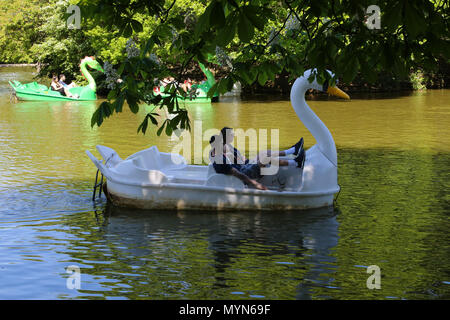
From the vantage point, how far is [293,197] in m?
10.1

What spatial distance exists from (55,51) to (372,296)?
32.8m

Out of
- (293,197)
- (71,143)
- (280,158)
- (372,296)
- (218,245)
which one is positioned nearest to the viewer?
(372,296)

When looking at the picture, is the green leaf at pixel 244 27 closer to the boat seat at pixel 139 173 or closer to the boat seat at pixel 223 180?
the boat seat at pixel 223 180

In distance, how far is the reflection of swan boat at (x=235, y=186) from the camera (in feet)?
33.2

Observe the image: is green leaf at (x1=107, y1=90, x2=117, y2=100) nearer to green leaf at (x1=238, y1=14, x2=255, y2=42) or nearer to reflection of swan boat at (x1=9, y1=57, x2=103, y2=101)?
green leaf at (x1=238, y1=14, x2=255, y2=42)

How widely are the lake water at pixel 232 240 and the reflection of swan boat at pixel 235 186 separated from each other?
0.64ft

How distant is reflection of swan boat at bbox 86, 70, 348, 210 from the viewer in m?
10.1

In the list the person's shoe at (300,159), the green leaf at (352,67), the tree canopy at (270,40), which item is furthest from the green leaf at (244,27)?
the person's shoe at (300,159)

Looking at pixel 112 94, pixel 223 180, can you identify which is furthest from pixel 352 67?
pixel 223 180

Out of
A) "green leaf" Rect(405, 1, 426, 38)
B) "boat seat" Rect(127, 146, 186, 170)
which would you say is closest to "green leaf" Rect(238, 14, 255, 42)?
"green leaf" Rect(405, 1, 426, 38)

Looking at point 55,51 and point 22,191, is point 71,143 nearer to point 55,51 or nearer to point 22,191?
point 22,191

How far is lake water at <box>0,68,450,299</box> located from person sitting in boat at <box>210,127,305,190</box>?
2.16 feet
